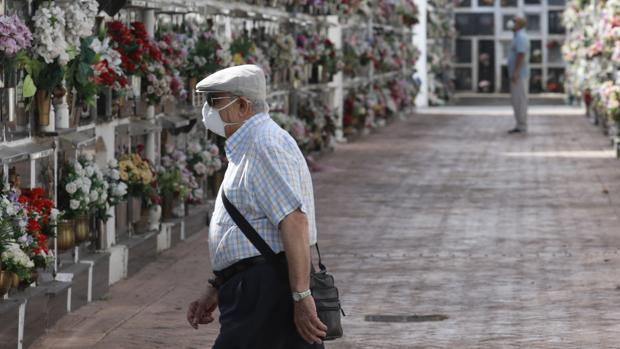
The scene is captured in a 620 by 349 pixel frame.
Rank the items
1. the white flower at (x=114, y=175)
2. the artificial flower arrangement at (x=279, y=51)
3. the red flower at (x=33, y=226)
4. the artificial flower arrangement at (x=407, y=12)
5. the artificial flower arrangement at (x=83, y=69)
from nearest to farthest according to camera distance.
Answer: the red flower at (x=33, y=226)
the artificial flower arrangement at (x=83, y=69)
the white flower at (x=114, y=175)
the artificial flower arrangement at (x=279, y=51)
the artificial flower arrangement at (x=407, y=12)

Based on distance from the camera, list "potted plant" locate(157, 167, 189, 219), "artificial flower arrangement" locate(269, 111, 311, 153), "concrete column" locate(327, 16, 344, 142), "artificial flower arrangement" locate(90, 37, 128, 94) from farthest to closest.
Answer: "concrete column" locate(327, 16, 344, 142), "artificial flower arrangement" locate(269, 111, 311, 153), "potted plant" locate(157, 167, 189, 219), "artificial flower arrangement" locate(90, 37, 128, 94)

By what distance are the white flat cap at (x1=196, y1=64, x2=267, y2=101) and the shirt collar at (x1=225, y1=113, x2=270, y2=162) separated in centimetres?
8

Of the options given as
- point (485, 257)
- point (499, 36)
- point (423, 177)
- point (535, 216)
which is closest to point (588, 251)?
point (485, 257)

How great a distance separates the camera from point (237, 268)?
15.2 feet

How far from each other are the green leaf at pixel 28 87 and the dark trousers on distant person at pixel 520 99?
16799mm

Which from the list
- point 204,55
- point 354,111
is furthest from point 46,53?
point 354,111

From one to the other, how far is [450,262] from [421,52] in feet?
77.0

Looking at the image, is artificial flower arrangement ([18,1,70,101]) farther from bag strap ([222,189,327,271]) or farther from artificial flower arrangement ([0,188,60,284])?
bag strap ([222,189,327,271])

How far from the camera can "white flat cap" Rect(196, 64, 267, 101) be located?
15.1ft

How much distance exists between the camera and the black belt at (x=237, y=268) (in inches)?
181

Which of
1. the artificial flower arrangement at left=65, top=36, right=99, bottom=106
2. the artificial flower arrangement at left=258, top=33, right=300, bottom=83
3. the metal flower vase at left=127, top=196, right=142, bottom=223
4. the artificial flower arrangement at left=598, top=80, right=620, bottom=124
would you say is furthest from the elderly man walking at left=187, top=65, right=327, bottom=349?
the artificial flower arrangement at left=598, top=80, right=620, bottom=124

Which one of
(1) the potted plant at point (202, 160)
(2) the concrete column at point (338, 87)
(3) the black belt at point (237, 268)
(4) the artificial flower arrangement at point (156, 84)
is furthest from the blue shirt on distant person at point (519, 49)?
(3) the black belt at point (237, 268)

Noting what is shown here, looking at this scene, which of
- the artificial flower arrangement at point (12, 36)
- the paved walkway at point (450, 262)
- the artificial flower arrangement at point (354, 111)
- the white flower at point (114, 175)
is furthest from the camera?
the artificial flower arrangement at point (354, 111)

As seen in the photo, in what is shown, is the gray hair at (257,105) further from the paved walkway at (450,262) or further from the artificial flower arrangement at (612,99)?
the artificial flower arrangement at (612,99)
